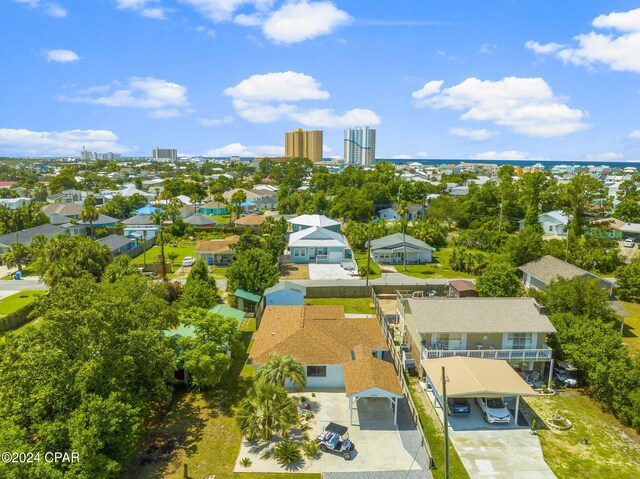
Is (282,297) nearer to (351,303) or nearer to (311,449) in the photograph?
(351,303)

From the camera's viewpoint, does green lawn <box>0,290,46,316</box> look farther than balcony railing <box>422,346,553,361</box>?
Yes

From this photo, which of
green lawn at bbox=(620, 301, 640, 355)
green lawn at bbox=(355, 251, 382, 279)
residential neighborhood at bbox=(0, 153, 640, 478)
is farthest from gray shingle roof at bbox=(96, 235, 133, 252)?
green lawn at bbox=(620, 301, 640, 355)

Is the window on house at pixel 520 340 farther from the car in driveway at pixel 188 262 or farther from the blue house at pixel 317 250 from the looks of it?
the car in driveway at pixel 188 262

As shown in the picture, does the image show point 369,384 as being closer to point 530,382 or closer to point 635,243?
point 530,382

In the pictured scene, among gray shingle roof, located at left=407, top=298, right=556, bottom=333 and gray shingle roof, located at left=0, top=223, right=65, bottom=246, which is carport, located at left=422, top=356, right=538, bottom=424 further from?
gray shingle roof, located at left=0, top=223, right=65, bottom=246

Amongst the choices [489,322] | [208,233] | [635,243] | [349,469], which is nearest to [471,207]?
[635,243]

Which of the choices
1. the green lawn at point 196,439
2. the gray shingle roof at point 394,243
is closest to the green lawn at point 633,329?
the gray shingle roof at point 394,243
